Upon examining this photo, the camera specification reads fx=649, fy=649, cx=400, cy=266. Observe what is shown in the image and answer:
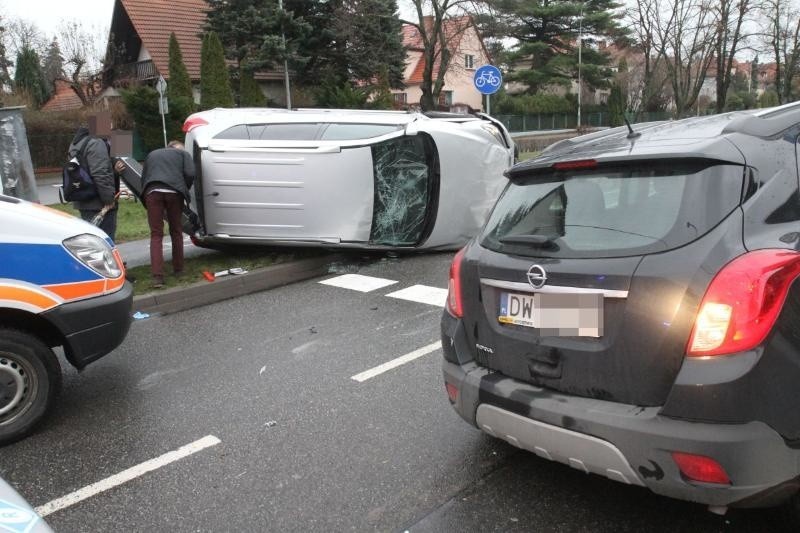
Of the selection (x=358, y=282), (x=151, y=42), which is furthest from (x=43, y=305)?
(x=151, y=42)

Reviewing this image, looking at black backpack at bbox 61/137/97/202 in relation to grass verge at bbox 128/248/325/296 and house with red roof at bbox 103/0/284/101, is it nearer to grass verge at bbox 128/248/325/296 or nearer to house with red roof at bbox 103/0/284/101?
grass verge at bbox 128/248/325/296

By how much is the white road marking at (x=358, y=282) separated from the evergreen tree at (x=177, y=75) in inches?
848

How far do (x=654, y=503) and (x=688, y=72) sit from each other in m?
36.3

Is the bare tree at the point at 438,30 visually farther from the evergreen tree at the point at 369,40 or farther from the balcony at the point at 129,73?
the balcony at the point at 129,73

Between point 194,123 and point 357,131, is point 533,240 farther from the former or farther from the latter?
point 194,123

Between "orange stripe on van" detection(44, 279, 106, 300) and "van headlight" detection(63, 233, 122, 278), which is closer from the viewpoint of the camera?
"orange stripe on van" detection(44, 279, 106, 300)

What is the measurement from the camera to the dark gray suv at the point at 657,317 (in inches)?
86.6

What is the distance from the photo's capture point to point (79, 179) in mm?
7328

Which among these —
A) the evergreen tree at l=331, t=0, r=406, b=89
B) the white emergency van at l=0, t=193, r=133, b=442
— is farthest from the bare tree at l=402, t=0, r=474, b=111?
the white emergency van at l=0, t=193, r=133, b=442

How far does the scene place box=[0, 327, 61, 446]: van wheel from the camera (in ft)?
12.4

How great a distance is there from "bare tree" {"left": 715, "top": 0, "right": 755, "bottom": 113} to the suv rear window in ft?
107

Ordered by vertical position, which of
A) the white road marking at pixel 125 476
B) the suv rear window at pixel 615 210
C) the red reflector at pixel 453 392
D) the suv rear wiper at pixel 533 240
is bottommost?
the white road marking at pixel 125 476

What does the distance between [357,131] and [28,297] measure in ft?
15.9

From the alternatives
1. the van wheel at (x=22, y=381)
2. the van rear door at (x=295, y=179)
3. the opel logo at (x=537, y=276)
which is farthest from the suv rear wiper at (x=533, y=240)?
the van rear door at (x=295, y=179)
